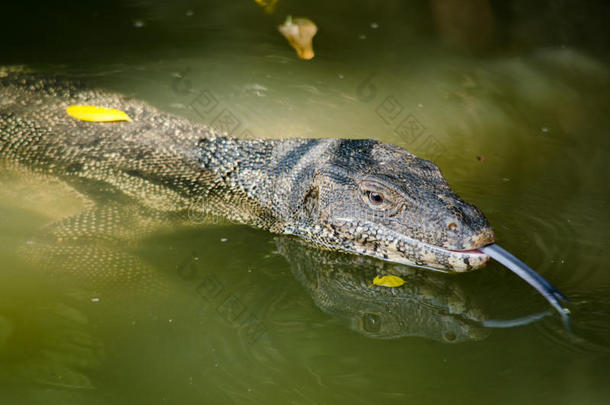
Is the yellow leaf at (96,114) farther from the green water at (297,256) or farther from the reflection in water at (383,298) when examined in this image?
the reflection in water at (383,298)

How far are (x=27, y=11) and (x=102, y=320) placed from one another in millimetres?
5574

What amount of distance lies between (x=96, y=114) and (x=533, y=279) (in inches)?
148

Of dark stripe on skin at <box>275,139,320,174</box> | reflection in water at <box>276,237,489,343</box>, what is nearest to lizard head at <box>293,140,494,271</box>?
reflection in water at <box>276,237,489,343</box>

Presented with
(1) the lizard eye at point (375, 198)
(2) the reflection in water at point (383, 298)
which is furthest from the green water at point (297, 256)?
(1) the lizard eye at point (375, 198)

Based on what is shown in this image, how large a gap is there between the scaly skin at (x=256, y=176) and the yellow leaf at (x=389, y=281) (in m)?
0.15

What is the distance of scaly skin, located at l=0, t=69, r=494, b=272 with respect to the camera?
4.15 m

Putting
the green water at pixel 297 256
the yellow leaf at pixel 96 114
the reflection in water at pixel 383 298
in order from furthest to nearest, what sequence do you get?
the yellow leaf at pixel 96 114 < the reflection in water at pixel 383 298 < the green water at pixel 297 256

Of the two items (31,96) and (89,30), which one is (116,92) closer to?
(31,96)

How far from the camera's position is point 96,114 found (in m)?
5.25

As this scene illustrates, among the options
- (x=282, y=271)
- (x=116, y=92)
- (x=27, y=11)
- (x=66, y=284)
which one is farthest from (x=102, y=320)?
(x=27, y=11)

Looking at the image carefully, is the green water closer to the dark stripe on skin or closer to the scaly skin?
the scaly skin

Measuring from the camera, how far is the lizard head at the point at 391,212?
4008 millimetres

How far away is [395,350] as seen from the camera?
143 inches


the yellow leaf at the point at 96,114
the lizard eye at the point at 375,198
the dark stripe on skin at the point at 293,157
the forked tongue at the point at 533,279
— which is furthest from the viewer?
the yellow leaf at the point at 96,114
